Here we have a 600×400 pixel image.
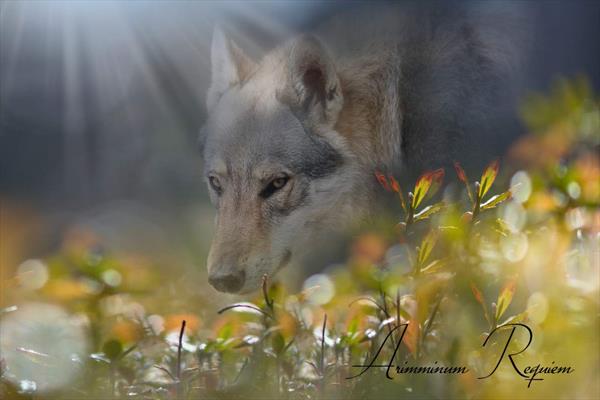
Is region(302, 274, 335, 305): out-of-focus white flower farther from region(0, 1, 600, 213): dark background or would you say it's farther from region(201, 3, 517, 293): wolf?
region(0, 1, 600, 213): dark background

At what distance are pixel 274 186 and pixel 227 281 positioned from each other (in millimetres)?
541

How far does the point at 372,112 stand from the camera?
3393 millimetres

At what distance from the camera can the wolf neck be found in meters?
3.34

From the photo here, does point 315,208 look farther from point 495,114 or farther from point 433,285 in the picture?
point 433,285

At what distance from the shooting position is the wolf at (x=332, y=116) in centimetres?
293

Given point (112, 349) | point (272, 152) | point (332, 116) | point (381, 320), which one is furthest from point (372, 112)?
point (112, 349)

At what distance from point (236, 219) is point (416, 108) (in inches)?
45.1

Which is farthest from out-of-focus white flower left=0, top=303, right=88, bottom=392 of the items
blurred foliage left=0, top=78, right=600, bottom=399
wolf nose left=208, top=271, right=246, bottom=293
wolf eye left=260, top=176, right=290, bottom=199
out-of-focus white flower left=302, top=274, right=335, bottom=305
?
wolf eye left=260, top=176, right=290, bottom=199

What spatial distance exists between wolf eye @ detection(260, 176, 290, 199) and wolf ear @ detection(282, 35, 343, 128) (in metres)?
0.37

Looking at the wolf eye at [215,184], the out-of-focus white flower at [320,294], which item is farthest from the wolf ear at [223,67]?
the out-of-focus white flower at [320,294]

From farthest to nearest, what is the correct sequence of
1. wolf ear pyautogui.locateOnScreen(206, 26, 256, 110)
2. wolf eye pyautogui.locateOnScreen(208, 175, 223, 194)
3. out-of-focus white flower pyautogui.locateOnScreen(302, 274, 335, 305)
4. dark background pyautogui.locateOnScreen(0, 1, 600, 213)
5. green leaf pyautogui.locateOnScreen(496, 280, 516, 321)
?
dark background pyautogui.locateOnScreen(0, 1, 600, 213), wolf ear pyautogui.locateOnScreen(206, 26, 256, 110), wolf eye pyautogui.locateOnScreen(208, 175, 223, 194), out-of-focus white flower pyautogui.locateOnScreen(302, 274, 335, 305), green leaf pyautogui.locateOnScreen(496, 280, 516, 321)

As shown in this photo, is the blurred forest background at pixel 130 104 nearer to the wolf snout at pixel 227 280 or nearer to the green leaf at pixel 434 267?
the wolf snout at pixel 227 280

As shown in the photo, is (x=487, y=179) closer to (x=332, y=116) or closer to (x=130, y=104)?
(x=332, y=116)

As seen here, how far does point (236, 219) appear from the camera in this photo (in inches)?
113
